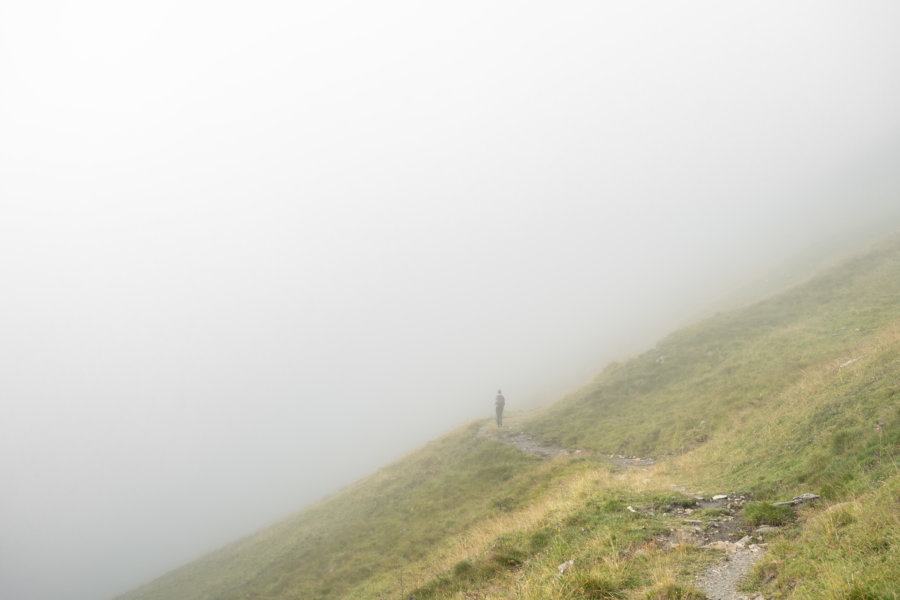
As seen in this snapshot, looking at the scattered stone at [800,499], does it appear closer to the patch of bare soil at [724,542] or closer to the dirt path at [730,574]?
A: the patch of bare soil at [724,542]

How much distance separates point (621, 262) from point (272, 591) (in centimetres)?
18249

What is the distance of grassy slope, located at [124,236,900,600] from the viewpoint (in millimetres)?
9273

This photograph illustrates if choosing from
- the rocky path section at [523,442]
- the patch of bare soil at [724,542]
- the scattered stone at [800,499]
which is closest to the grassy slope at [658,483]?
the scattered stone at [800,499]

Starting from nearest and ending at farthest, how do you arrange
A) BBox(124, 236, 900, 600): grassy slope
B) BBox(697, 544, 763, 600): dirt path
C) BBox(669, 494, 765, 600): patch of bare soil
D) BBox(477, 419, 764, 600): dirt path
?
BBox(697, 544, 763, 600): dirt path
BBox(477, 419, 764, 600): dirt path
BBox(669, 494, 765, 600): patch of bare soil
BBox(124, 236, 900, 600): grassy slope

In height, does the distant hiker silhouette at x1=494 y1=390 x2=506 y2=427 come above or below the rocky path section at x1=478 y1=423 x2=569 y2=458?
above

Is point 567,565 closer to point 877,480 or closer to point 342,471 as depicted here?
point 877,480

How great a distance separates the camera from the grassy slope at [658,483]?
30.4ft

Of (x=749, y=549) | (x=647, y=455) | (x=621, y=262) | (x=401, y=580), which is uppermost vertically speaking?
(x=621, y=262)

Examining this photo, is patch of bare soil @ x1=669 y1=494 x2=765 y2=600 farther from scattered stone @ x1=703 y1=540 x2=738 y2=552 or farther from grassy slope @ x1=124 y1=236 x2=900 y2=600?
grassy slope @ x1=124 y1=236 x2=900 y2=600

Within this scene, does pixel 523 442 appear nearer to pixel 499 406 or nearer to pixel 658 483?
pixel 499 406

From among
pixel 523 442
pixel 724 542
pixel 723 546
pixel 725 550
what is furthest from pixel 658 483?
pixel 523 442

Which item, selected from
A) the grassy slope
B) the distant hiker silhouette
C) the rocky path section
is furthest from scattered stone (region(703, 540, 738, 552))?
the distant hiker silhouette

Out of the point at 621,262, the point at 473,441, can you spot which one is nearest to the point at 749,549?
the point at 473,441

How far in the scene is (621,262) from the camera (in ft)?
607
